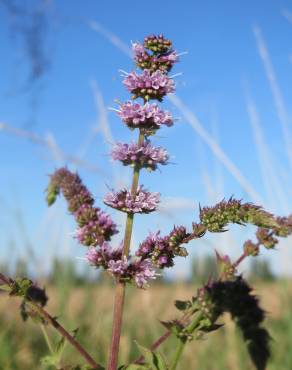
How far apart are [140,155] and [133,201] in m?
0.18

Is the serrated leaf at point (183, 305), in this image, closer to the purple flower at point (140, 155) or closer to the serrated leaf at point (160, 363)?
the serrated leaf at point (160, 363)

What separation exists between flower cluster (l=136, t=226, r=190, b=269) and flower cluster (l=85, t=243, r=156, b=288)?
0.03m

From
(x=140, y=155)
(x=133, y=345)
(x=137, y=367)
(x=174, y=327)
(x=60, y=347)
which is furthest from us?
(x=133, y=345)

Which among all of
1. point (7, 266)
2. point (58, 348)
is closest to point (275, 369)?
point (58, 348)

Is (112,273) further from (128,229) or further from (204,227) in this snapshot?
(204,227)

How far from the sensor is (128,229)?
206cm

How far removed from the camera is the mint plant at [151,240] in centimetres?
188

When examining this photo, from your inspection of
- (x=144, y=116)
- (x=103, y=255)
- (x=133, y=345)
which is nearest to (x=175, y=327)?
(x=103, y=255)

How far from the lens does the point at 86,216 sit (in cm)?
220

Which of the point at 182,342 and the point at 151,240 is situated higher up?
the point at 151,240

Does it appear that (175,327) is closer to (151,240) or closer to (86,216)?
(151,240)

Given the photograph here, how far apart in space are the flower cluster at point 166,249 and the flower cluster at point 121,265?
32 millimetres

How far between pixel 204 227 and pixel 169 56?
0.66 meters

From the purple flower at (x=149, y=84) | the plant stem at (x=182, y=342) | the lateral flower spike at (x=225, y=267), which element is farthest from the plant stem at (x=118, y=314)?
the purple flower at (x=149, y=84)
